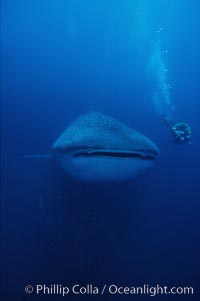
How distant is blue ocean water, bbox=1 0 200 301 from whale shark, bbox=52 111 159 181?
3.30ft

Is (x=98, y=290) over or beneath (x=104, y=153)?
beneath

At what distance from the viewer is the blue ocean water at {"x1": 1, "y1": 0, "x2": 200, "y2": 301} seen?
133 inches

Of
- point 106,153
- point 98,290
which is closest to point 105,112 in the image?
point 98,290

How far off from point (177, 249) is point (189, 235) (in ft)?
1.47

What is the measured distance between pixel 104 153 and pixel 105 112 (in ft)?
9.26

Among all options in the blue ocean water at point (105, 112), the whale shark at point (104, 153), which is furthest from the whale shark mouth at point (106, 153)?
the blue ocean water at point (105, 112)

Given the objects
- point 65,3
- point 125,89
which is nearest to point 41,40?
point 65,3

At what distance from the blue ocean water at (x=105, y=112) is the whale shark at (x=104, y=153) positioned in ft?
3.30

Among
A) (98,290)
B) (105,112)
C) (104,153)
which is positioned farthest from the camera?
(105,112)

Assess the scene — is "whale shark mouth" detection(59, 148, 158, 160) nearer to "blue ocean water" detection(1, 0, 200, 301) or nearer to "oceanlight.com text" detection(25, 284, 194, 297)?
"blue ocean water" detection(1, 0, 200, 301)

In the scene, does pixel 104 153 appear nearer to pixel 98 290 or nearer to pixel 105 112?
pixel 98 290

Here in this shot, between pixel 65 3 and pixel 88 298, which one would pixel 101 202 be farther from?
pixel 65 3

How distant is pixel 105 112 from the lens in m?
4.64

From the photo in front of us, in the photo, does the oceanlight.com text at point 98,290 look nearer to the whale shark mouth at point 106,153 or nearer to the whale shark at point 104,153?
the whale shark at point 104,153
